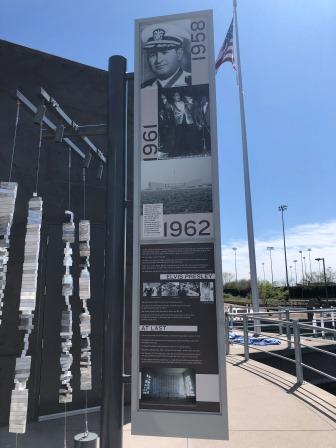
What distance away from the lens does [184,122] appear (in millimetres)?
3129

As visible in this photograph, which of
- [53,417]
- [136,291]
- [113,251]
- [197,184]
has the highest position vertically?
[197,184]

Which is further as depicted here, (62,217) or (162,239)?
(62,217)

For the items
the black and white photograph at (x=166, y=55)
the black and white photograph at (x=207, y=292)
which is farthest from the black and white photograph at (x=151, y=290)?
the black and white photograph at (x=166, y=55)

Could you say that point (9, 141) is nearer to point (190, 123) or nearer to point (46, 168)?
point (46, 168)

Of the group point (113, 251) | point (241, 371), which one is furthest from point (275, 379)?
point (113, 251)

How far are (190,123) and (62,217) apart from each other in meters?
2.82

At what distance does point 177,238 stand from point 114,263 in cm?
52

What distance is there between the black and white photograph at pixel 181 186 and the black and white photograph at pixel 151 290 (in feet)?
1.82

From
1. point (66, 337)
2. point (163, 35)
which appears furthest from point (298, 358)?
point (163, 35)

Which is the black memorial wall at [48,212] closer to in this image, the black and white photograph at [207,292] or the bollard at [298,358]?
the bollard at [298,358]

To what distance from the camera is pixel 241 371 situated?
7.33m

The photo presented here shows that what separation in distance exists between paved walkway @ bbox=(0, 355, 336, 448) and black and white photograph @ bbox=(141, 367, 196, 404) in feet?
5.19

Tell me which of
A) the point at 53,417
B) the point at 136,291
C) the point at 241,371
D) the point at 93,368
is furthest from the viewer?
the point at 241,371

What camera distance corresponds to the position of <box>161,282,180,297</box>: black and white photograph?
2887mm
